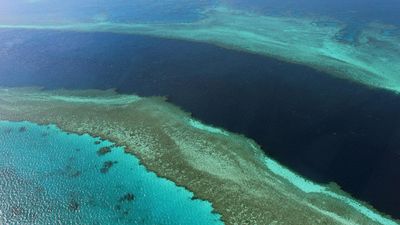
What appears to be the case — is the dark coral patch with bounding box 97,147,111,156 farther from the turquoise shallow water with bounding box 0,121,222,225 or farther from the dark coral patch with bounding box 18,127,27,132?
the dark coral patch with bounding box 18,127,27,132

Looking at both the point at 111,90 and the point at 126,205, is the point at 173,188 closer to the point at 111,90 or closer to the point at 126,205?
the point at 126,205

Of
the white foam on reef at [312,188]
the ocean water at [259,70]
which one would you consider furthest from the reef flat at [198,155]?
the ocean water at [259,70]

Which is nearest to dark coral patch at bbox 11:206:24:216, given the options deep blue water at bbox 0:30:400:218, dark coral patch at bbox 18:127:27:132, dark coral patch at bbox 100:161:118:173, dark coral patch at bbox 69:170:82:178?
dark coral patch at bbox 69:170:82:178

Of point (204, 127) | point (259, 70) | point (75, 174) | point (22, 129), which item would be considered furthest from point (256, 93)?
point (22, 129)

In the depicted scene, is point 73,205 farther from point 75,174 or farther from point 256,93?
point 256,93

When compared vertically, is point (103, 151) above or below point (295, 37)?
below

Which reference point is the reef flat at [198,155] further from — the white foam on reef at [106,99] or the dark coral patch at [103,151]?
the dark coral patch at [103,151]
